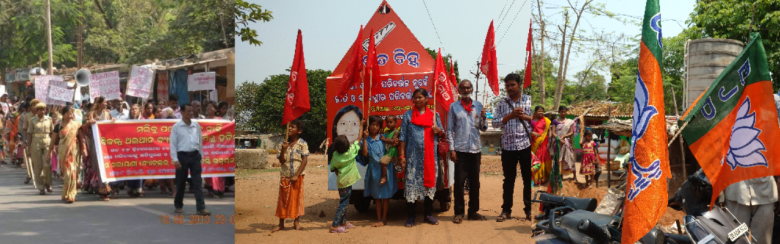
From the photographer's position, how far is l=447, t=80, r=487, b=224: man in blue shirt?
417 centimetres

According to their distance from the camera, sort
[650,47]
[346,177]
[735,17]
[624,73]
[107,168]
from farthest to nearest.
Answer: [624,73] < [735,17] < [107,168] < [346,177] < [650,47]

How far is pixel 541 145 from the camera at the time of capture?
200 inches

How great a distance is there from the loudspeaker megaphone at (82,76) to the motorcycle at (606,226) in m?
6.86

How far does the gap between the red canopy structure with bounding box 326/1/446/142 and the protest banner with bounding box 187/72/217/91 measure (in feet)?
6.63

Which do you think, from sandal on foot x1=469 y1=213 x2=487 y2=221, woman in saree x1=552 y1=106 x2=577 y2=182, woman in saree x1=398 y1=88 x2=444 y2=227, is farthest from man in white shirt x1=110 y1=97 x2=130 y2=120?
woman in saree x1=552 y1=106 x2=577 y2=182

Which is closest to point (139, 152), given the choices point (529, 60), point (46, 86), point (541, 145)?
point (46, 86)

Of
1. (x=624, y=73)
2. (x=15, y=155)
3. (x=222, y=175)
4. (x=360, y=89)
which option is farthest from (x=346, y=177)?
(x=624, y=73)

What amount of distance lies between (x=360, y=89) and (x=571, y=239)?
218 cm

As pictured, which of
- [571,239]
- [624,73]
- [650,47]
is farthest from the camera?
[624,73]

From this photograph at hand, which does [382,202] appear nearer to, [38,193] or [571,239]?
[571,239]

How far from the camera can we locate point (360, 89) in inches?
171

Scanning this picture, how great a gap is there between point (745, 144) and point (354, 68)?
263 centimetres

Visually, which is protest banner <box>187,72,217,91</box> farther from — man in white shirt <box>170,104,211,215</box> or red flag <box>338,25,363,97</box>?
red flag <box>338,25,363,97</box>

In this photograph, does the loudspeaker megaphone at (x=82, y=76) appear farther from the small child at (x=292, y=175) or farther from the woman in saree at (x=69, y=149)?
the small child at (x=292, y=175)
